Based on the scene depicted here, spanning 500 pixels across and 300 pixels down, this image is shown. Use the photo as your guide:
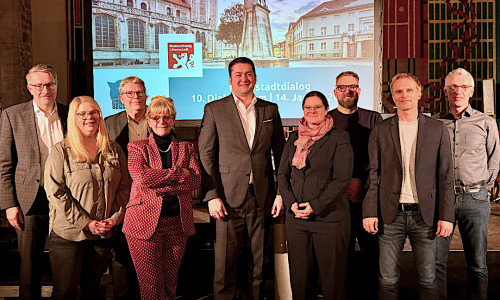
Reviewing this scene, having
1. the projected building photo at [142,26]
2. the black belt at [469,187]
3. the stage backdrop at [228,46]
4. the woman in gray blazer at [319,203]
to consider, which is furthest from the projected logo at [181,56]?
the black belt at [469,187]

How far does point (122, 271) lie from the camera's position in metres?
3.02

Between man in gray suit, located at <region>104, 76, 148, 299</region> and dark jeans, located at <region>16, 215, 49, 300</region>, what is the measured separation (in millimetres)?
465

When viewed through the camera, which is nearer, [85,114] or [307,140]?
[85,114]

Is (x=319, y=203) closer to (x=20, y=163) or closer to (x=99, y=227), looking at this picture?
(x=99, y=227)

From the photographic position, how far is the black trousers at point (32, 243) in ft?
9.73

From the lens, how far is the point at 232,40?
583 centimetres

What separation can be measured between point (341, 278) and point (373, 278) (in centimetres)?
45

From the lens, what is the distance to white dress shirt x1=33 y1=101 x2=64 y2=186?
299 centimetres

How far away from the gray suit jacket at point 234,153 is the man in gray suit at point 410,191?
0.68 m

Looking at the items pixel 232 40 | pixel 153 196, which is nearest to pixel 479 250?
pixel 153 196

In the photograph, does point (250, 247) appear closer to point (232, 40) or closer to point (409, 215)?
point (409, 215)

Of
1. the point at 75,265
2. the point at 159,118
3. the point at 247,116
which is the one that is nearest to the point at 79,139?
the point at 159,118

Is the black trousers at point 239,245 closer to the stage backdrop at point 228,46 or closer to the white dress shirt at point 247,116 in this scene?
the white dress shirt at point 247,116

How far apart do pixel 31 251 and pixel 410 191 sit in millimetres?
2363
